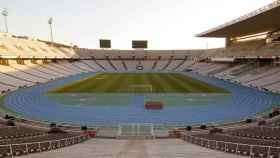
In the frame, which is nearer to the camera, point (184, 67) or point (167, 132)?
point (167, 132)

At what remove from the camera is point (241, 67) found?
6288cm

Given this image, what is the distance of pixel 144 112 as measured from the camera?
27438mm

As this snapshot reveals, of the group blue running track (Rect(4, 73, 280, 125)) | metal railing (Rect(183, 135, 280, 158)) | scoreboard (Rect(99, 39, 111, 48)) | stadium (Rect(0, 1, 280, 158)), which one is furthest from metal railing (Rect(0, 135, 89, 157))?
scoreboard (Rect(99, 39, 111, 48))

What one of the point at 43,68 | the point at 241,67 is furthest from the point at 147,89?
the point at 43,68

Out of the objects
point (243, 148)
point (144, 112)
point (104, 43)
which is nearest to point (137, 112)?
point (144, 112)

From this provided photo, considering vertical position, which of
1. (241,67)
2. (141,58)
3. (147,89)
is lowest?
(147,89)

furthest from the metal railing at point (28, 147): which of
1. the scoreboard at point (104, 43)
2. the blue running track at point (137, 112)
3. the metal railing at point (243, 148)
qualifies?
the scoreboard at point (104, 43)

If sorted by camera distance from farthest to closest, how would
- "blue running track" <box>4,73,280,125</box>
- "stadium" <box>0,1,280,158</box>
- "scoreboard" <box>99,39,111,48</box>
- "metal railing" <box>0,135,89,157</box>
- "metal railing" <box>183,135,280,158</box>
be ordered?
"scoreboard" <box>99,39,111,48</box> < "blue running track" <box>4,73,280,125</box> < "stadium" <box>0,1,280,158</box> < "metal railing" <box>0,135,89,157</box> < "metal railing" <box>183,135,280,158</box>

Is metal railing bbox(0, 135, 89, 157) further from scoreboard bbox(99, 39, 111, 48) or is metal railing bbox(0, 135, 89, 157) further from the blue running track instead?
scoreboard bbox(99, 39, 111, 48)

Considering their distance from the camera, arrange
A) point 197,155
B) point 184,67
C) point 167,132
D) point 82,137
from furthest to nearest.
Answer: point 184,67 → point 167,132 → point 82,137 → point 197,155

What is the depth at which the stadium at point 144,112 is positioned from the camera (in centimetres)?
1149

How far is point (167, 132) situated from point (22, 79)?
1594 inches

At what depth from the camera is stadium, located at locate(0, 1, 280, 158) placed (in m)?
11.5

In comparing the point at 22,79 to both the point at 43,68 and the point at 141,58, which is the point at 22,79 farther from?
the point at 141,58
